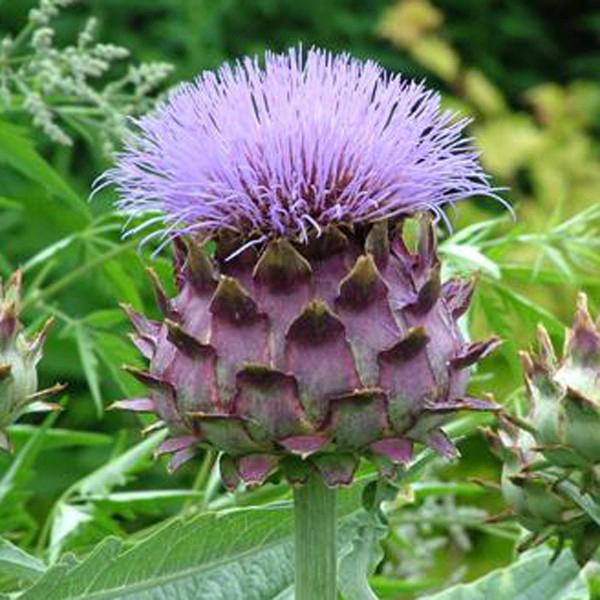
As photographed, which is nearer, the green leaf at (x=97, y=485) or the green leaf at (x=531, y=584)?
the green leaf at (x=531, y=584)

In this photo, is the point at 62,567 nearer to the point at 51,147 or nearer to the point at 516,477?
the point at 516,477

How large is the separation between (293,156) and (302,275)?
7 centimetres

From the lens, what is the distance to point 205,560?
115 cm

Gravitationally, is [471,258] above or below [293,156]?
above

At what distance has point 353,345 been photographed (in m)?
1.04

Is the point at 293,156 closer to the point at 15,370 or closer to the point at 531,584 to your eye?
the point at 15,370

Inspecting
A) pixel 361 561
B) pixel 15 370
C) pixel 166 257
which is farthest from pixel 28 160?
pixel 361 561

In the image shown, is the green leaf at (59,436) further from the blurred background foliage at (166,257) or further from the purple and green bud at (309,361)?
the purple and green bud at (309,361)

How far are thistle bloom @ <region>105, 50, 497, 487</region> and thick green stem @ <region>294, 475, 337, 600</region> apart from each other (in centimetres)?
4

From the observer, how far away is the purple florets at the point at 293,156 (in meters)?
1.07

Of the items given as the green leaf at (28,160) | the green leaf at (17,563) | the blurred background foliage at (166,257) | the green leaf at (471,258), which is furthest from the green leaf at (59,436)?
the green leaf at (17,563)

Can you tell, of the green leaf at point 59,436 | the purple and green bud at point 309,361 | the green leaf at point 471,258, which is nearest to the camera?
the purple and green bud at point 309,361

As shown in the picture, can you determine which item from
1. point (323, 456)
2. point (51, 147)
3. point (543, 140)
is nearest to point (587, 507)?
point (323, 456)

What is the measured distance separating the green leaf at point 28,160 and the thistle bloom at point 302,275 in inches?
14.2
